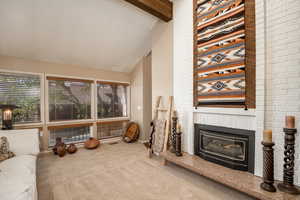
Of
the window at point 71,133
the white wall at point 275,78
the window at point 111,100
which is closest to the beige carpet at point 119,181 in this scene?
the window at point 71,133

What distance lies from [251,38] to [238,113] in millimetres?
1035

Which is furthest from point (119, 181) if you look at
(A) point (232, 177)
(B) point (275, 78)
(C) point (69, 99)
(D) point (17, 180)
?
(C) point (69, 99)

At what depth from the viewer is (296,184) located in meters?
1.51

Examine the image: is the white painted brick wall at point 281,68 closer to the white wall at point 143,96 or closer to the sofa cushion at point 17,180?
the sofa cushion at point 17,180

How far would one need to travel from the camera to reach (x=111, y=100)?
443cm

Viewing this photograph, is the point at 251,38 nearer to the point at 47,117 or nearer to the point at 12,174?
the point at 12,174

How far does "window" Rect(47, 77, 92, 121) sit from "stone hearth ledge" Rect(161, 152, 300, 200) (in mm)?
2875

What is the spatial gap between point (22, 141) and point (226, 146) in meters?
3.31

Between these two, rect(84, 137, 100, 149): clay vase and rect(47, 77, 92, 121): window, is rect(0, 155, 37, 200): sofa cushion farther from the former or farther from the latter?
rect(47, 77, 92, 121): window

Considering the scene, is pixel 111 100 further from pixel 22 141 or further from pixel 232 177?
pixel 232 177

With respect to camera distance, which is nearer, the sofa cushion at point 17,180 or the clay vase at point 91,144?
the sofa cushion at point 17,180

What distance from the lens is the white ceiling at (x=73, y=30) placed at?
2324 mm

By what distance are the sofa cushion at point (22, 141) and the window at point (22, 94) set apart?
3.09ft

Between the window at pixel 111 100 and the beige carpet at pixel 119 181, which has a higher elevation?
the window at pixel 111 100
